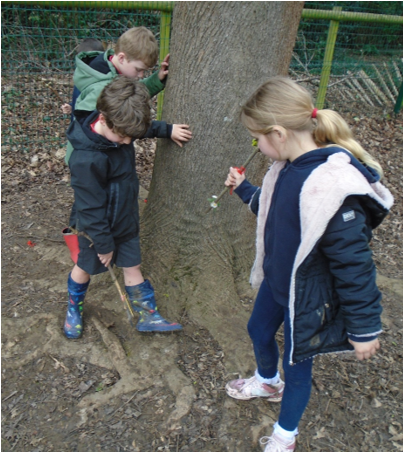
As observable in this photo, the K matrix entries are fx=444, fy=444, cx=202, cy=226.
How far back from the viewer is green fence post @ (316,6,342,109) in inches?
238

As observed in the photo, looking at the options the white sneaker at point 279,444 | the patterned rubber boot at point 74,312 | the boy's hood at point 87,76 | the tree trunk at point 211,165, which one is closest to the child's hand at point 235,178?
the tree trunk at point 211,165

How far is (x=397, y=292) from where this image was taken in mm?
3656

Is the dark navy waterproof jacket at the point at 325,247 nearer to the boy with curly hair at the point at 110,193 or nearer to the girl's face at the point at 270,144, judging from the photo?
the girl's face at the point at 270,144

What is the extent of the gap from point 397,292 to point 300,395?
202 cm

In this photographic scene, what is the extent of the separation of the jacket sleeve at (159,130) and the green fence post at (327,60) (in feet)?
14.1

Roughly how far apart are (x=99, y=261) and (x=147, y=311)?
449mm

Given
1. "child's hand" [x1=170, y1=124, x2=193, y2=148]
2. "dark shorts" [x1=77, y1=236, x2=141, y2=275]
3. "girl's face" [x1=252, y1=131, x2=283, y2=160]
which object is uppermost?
"girl's face" [x1=252, y1=131, x2=283, y2=160]

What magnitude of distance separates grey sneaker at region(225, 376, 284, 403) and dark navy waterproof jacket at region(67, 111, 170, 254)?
3.45 ft

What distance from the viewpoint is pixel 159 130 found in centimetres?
266

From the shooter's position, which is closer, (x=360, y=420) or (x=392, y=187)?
(x=360, y=420)

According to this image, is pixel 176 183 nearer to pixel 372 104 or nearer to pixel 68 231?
pixel 68 231

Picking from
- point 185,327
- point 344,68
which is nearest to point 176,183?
point 185,327

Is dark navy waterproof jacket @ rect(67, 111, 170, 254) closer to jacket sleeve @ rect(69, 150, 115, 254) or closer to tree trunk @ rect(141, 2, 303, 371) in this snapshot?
jacket sleeve @ rect(69, 150, 115, 254)

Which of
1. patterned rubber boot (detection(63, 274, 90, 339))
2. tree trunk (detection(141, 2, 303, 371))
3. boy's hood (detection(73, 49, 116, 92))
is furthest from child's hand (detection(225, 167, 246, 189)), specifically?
patterned rubber boot (detection(63, 274, 90, 339))
